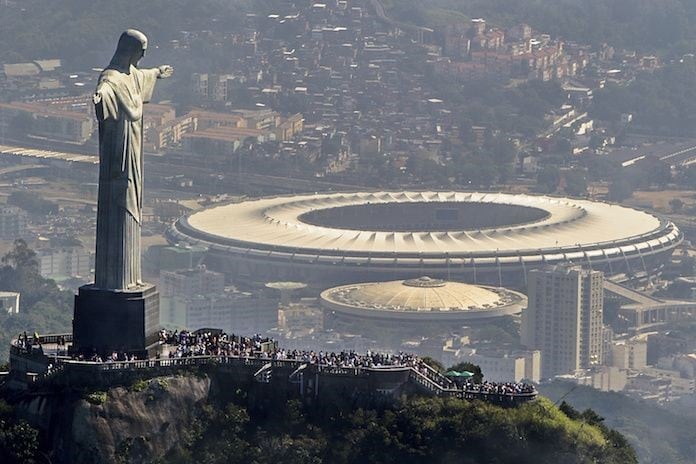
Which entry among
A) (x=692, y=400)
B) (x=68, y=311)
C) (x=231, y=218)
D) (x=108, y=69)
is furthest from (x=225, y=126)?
(x=108, y=69)

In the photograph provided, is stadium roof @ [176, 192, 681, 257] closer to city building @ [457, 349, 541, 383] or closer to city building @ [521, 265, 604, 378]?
city building @ [521, 265, 604, 378]

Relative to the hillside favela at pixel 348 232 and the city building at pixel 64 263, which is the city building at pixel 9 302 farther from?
the city building at pixel 64 263

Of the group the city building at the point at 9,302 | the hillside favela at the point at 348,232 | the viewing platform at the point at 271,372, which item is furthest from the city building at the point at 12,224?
the viewing platform at the point at 271,372

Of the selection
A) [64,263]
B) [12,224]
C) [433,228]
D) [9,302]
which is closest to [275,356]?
[9,302]

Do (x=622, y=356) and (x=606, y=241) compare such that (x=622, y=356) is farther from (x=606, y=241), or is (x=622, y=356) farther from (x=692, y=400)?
(x=606, y=241)

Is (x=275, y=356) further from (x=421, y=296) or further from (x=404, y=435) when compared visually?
(x=421, y=296)

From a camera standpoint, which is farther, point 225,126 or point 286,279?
point 225,126

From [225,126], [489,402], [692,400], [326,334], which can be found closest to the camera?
[489,402]
